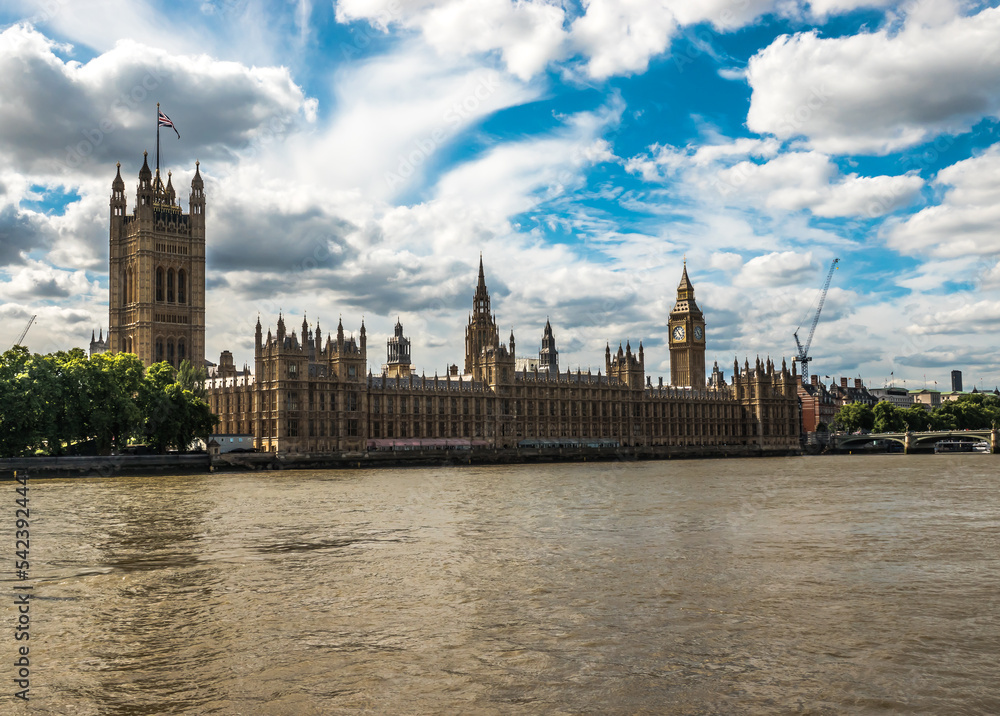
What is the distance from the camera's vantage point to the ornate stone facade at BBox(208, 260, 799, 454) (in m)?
103

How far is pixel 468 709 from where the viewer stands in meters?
13.2

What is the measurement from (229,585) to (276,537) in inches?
359

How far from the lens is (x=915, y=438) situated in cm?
14638

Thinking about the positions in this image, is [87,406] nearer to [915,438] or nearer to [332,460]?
[332,460]

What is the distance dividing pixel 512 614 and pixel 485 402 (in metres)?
106

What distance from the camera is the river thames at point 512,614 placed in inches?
541

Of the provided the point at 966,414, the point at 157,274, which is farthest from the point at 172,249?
the point at 966,414

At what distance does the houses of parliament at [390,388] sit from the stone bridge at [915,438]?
8386 millimetres

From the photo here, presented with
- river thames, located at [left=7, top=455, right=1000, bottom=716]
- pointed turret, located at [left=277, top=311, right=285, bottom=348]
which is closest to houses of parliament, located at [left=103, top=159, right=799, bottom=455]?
→ pointed turret, located at [left=277, top=311, right=285, bottom=348]

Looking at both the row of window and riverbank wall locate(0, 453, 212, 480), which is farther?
the row of window

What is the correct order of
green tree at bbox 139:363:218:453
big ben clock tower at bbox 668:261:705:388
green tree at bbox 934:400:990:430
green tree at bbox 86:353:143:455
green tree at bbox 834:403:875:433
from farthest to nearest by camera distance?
big ben clock tower at bbox 668:261:705:388
green tree at bbox 934:400:990:430
green tree at bbox 834:403:875:433
green tree at bbox 139:363:218:453
green tree at bbox 86:353:143:455

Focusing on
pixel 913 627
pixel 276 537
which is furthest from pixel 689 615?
pixel 276 537

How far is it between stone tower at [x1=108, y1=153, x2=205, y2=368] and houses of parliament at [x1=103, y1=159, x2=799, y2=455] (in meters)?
0.21

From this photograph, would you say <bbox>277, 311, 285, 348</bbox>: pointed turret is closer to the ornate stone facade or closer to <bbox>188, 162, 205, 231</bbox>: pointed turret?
the ornate stone facade
